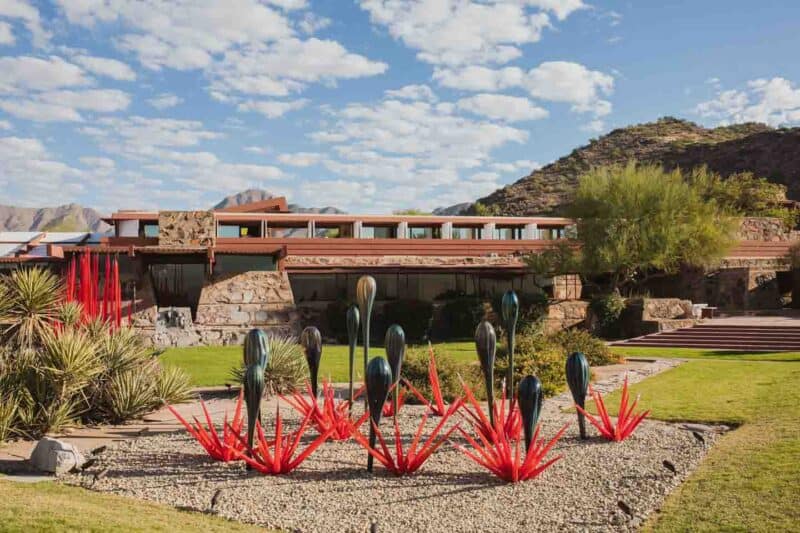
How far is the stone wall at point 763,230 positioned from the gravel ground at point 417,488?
34841 millimetres

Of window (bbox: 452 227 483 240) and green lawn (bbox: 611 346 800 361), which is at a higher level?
window (bbox: 452 227 483 240)

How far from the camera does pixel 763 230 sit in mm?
39656

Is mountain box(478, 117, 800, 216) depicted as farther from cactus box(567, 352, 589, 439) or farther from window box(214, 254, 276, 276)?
cactus box(567, 352, 589, 439)

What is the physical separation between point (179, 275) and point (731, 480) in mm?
22301

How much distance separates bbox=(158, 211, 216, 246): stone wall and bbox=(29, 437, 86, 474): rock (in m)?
18.0

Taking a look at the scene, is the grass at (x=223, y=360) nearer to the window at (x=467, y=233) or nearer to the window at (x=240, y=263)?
the window at (x=240, y=263)

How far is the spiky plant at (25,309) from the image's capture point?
11938mm

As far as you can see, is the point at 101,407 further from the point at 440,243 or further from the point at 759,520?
the point at 440,243

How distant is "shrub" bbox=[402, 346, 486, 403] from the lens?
466 inches

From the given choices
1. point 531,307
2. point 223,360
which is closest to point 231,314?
point 223,360

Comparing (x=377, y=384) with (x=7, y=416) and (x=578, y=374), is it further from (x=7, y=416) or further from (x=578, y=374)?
(x=7, y=416)

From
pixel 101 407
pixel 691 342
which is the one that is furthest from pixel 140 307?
pixel 691 342

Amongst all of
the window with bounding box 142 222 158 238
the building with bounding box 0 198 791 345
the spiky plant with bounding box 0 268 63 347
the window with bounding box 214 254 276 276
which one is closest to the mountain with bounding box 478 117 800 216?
the building with bounding box 0 198 791 345

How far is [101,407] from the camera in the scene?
9.76m
